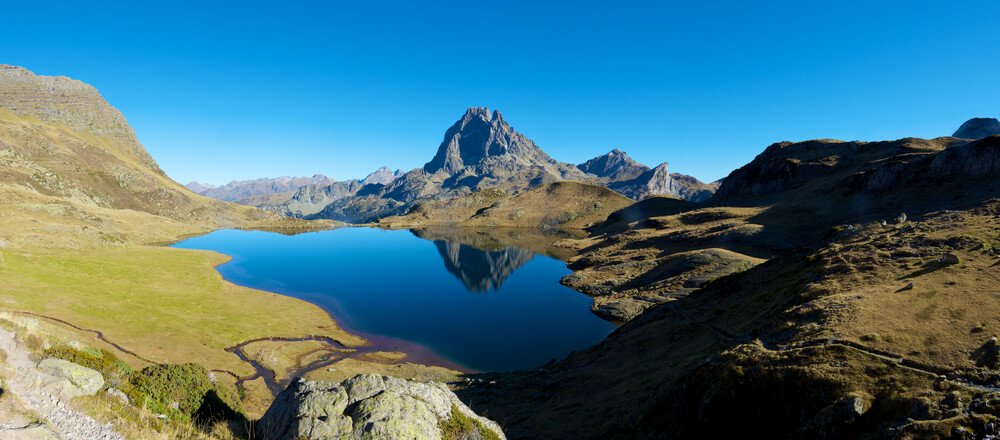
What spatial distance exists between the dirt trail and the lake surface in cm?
3186

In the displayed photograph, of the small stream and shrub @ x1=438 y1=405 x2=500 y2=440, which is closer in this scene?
shrub @ x1=438 y1=405 x2=500 y2=440

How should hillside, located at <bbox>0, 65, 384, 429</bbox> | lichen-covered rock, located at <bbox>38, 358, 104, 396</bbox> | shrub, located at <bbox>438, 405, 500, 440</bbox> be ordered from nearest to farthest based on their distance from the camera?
lichen-covered rock, located at <bbox>38, 358, 104, 396</bbox> → shrub, located at <bbox>438, 405, 500, 440</bbox> → hillside, located at <bbox>0, 65, 384, 429</bbox>

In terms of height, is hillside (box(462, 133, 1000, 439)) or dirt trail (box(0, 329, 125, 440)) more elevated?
dirt trail (box(0, 329, 125, 440))

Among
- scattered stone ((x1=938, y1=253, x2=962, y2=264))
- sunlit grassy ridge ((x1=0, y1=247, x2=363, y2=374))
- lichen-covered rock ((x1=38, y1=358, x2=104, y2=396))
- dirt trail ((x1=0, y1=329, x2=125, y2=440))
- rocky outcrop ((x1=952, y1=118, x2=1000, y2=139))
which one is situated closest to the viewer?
dirt trail ((x1=0, y1=329, x2=125, y2=440))

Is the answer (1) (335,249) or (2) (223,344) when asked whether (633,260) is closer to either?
(2) (223,344)

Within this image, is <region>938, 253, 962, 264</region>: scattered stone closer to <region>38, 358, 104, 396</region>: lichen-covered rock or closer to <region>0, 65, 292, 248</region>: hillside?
<region>38, 358, 104, 396</region>: lichen-covered rock

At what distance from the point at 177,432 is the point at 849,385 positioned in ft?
66.4

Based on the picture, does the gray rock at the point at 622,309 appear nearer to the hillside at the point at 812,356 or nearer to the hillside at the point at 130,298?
the hillside at the point at 812,356

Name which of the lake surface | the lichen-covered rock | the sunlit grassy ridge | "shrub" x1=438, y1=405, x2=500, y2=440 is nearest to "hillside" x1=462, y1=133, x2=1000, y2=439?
"shrub" x1=438, y1=405, x2=500, y2=440

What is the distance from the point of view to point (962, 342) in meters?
12.6

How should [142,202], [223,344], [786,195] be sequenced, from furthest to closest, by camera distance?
[142,202] < [786,195] < [223,344]

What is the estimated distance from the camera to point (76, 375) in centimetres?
923

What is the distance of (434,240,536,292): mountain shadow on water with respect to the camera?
80.1 m

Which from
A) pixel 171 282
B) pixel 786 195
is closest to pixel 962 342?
pixel 171 282
